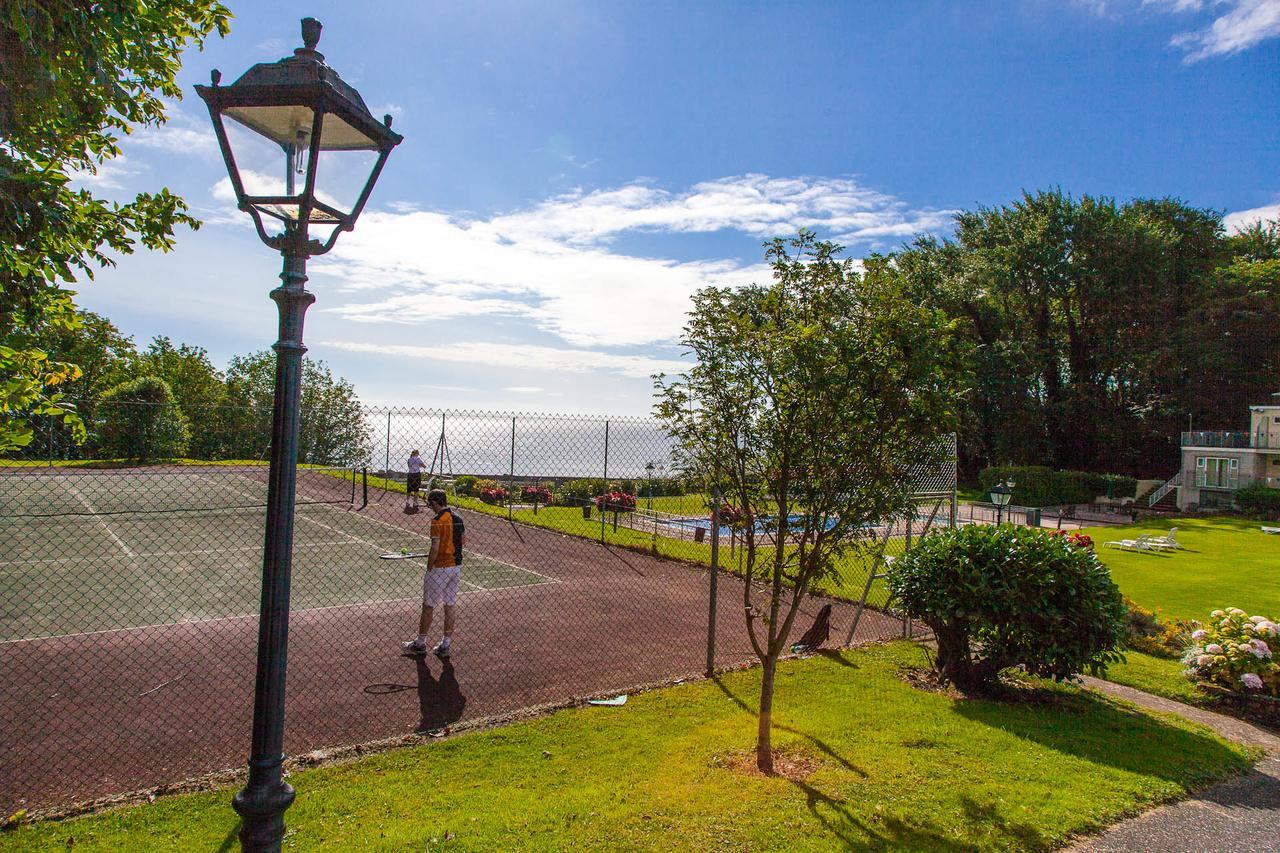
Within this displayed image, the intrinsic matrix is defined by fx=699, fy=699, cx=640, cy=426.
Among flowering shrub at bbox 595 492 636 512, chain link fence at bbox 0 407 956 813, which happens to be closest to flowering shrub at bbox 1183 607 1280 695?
chain link fence at bbox 0 407 956 813

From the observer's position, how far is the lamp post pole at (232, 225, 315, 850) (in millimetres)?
2809

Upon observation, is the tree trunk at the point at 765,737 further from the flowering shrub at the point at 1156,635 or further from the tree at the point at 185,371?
the tree at the point at 185,371

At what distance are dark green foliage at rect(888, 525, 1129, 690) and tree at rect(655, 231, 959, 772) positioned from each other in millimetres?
2688

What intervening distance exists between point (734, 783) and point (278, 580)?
376 centimetres

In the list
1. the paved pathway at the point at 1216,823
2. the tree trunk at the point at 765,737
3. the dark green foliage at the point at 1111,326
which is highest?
the dark green foliage at the point at 1111,326

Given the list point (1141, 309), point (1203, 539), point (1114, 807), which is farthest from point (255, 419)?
point (1141, 309)

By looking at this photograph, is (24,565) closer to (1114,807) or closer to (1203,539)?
(1114,807)

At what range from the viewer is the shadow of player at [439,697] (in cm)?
647

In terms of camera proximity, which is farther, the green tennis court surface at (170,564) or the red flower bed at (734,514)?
the green tennis court surface at (170,564)

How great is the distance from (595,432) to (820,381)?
22.2 ft

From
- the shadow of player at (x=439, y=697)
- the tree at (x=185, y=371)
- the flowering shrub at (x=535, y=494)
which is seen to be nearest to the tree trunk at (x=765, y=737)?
the shadow of player at (x=439, y=697)

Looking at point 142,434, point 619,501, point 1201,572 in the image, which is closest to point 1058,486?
point 1201,572

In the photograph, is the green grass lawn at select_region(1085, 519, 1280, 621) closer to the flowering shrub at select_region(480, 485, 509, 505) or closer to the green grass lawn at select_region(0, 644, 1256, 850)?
the green grass lawn at select_region(0, 644, 1256, 850)

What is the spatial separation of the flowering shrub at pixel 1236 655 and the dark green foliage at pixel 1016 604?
1676 millimetres
